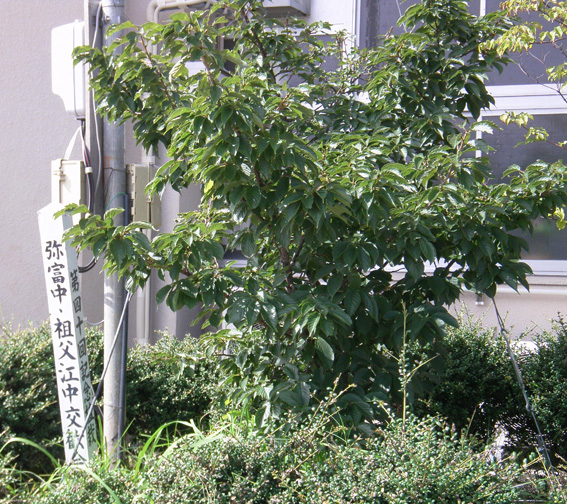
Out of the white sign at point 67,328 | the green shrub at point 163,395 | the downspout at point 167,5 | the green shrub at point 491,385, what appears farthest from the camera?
the downspout at point 167,5

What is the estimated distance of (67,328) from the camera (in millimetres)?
4449

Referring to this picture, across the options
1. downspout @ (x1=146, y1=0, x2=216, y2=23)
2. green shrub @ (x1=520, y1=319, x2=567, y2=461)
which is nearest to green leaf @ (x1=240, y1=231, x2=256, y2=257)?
green shrub @ (x1=520, y1=319, x2=567, y2=461)

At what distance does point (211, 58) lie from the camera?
3264 millimetres

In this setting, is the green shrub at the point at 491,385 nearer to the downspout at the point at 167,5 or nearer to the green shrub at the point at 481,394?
the green shrub at the point at 481,394

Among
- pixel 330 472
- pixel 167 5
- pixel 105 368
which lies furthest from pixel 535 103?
pixel 330 472

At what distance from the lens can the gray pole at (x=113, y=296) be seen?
4609mm

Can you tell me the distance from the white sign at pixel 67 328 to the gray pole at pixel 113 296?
169mm

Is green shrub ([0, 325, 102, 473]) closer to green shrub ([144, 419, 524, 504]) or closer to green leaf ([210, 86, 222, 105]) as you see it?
green shrub ([144, 419, 524, 504])

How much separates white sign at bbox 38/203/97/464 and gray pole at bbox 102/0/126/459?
169mm

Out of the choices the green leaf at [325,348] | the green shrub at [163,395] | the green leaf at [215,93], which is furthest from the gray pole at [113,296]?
the green leaf at [325,348]

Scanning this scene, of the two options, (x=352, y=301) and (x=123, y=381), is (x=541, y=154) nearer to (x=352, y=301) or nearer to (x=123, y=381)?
(x=352, y=301)

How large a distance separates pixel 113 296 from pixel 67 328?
393 mm

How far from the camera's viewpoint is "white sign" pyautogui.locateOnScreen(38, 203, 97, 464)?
4398mm

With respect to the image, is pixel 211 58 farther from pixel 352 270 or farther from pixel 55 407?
pixel 55 407
